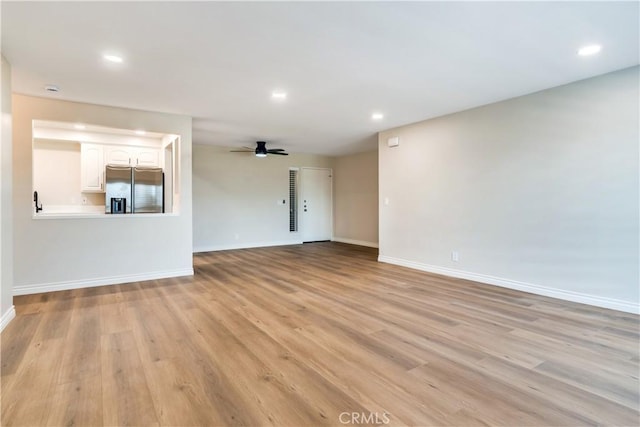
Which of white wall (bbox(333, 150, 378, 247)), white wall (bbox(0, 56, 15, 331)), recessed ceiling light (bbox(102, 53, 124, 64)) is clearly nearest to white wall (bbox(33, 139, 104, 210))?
white wall (bbox(0, 56, 15, 331))

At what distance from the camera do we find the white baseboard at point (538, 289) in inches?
128

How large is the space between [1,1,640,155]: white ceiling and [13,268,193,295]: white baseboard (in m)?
2.46

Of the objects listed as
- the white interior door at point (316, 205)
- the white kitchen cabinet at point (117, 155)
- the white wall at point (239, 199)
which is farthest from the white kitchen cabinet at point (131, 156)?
the white interior door at point (316, 205)

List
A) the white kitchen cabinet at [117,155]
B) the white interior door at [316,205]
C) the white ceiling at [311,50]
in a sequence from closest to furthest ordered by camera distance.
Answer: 1. the white ceiling at [311,50]
2. the white kitchen cabinet at [117,155]
3. the white interior door at [316,205]

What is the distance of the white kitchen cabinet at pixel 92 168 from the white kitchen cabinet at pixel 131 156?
0.13 meters

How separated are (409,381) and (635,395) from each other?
1.32 m

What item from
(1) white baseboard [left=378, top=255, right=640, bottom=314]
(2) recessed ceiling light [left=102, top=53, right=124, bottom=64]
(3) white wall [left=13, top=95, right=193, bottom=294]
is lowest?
(1) white baseboard [left=378, top=255, right=640, bottom=314]

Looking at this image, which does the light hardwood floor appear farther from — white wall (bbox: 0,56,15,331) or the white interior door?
the white interior door

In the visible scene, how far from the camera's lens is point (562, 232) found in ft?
12.0

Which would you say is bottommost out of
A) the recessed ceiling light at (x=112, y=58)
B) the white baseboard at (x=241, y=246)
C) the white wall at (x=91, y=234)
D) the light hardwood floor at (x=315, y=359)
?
the light hardwood floor at (x=315, y=359)

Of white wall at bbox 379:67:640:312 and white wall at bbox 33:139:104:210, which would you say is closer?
white wall at bbox 379:67:640:312

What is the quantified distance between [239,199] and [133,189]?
2388mm

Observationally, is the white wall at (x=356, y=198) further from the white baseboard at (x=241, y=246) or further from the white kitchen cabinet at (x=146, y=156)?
the white kitchen cabinet at (x=146, y=156)

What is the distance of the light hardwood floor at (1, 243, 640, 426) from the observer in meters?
1.69
